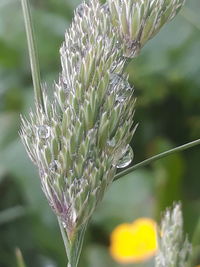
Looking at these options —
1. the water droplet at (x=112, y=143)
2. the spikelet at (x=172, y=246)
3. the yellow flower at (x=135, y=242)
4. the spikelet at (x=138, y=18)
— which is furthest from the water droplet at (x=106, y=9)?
the yellow flower at (x=135, y=242)

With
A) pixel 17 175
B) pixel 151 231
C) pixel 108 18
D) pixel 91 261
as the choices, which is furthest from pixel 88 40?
pixel 17 175

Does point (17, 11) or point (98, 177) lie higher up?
point (98, 177)

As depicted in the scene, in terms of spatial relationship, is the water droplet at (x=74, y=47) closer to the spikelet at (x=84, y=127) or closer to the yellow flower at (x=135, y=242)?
the spikelet at (x=84, y=127)

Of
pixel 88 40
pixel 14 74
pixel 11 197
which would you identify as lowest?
pixel 11 197

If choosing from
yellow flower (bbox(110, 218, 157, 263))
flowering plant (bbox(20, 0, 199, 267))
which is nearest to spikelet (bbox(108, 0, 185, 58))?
flowering plant (bbox(20, 0, 199, 267))

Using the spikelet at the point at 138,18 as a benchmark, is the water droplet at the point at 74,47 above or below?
below

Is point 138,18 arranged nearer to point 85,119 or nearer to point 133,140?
point 85,119

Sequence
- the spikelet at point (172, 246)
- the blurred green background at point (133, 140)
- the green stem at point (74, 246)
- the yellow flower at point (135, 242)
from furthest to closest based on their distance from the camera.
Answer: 1. the blurred green background at point (133, 140)
2. the yellow flower at point (135, 242)
3. the spikelet at point (172, 246)
4. the green stem at point (74, 246)

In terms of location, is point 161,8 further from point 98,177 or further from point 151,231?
point 151,231
